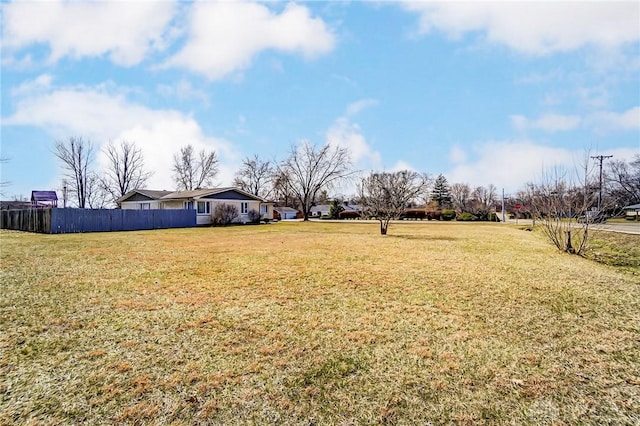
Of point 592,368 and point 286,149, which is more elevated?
point 286,149

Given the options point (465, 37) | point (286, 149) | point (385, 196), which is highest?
point (286, 149)

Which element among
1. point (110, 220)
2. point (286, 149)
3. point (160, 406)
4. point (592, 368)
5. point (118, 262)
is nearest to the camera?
point (160, 406)

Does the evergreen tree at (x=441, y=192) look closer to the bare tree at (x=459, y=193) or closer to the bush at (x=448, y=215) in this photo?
the bare tree at (x=459, y=193)

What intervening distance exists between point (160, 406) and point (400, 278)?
16.2ft

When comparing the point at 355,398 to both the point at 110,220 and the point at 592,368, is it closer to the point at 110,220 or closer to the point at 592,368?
the point at 592,368

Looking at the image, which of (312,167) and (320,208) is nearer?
(312,167)

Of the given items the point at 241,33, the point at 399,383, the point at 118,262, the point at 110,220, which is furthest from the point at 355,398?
the point at 110,220

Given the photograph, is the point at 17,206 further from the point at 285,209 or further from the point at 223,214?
the point at 285,209

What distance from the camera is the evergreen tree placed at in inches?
2373

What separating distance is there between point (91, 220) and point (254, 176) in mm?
33795

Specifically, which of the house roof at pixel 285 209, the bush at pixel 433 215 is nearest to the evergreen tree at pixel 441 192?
the bush at pixel 433 215

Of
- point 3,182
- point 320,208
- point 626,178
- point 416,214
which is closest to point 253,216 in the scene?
point 3,182

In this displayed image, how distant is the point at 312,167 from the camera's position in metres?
41.0

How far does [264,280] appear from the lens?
624cm
